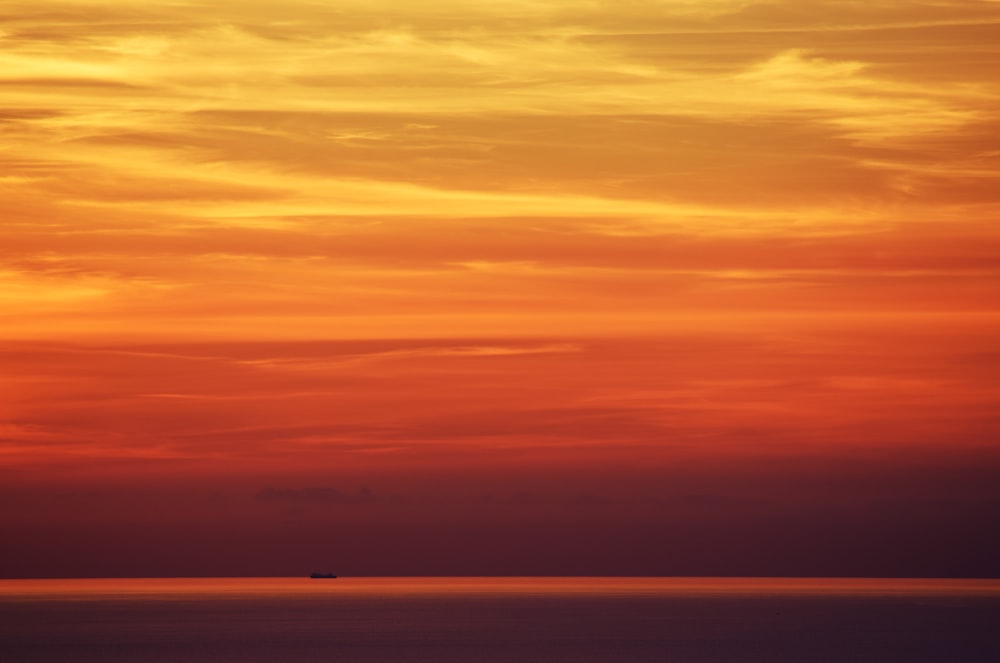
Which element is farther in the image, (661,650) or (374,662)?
(661,650)

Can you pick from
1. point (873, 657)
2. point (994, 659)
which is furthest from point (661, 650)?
point (994, 659)

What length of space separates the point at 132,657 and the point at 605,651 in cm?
5816

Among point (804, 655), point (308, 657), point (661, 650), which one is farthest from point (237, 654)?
point (804, 655)

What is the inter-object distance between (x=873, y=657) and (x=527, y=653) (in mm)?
41125

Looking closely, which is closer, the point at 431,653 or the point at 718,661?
the point at 718,661

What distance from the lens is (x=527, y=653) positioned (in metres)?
190

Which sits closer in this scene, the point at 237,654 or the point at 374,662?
the point at 374,662

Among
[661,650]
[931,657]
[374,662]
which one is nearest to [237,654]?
[374,662]

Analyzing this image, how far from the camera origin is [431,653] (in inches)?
7539

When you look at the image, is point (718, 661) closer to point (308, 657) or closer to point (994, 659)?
point (994, 659)

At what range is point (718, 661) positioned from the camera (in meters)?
180

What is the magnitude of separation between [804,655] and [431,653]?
148 feet

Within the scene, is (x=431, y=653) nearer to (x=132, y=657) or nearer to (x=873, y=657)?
(x=132, y=657)

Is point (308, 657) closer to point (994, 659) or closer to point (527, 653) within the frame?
point (527, 653)
